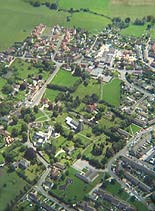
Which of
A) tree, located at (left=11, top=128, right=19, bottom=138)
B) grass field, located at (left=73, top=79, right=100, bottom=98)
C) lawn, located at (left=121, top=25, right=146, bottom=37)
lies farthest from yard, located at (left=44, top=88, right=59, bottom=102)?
lawn, located at (left=121, top=25, right=146, bottom=37)

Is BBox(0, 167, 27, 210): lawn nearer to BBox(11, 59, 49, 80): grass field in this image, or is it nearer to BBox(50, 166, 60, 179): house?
BBox(50, 166, 60, 179): house

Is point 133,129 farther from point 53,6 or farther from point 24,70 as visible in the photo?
point 53,6

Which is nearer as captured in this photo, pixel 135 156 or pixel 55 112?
pixel 135 156

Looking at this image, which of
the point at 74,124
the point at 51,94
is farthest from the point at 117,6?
the point at 74,124

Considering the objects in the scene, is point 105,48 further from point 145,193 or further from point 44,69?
point 145,193

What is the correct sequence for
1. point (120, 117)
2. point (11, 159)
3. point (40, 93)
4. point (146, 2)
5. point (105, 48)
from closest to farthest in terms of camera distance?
point (11, 159) → point (120, 117) → point (40, 93) → point (105, 48) → point (146, 2)

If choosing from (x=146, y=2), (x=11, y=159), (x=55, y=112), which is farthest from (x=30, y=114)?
(x=146, y=2)

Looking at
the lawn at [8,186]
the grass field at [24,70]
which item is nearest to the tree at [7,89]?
the grass field at [24,70]
